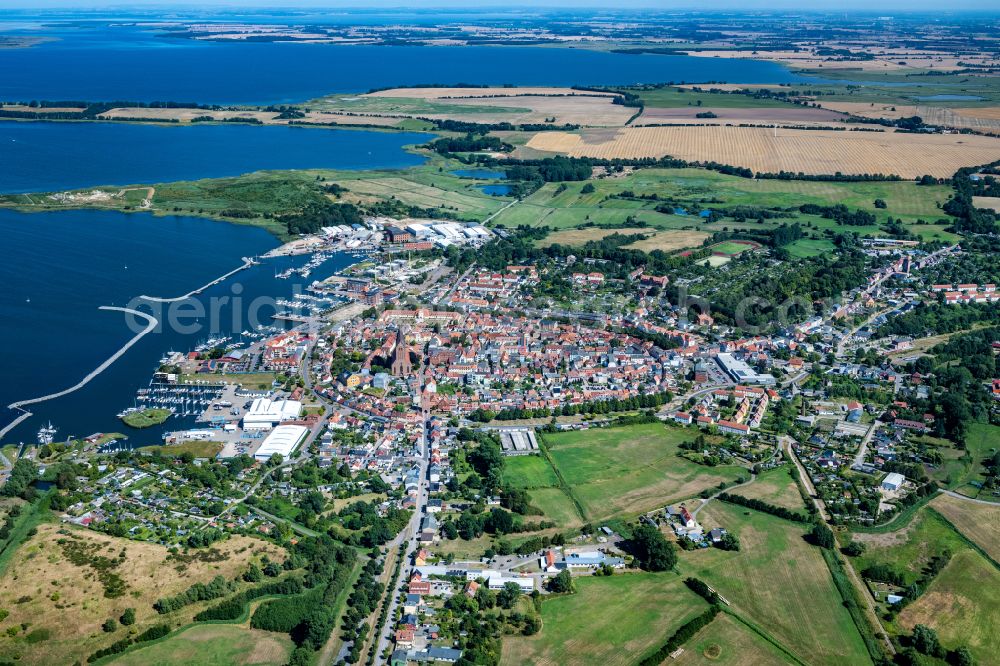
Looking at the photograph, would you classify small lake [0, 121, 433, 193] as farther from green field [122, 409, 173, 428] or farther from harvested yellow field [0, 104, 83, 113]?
green field [122, 409, 173, 428]

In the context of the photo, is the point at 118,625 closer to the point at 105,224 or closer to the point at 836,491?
the point at 836,491

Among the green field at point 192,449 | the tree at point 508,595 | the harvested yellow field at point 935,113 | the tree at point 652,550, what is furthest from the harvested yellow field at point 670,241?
the harvested yellow field at point 935,113

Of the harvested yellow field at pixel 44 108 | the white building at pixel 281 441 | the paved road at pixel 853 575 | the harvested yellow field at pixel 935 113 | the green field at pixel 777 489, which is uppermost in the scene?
the harvested yellow field at pixel 935 113

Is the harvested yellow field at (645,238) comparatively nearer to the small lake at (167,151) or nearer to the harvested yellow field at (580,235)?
the harvested yellow field at (580,235)

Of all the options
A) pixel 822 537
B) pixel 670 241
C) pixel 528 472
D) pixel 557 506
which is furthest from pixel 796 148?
pixel 557 506

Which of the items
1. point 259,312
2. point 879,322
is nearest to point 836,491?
point 879,322

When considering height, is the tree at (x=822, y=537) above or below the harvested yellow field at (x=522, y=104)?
below
